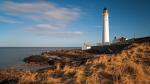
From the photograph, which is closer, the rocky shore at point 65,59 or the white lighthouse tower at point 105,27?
the rocky shore at point 65,59

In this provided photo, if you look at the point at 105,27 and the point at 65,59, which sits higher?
the point at 105,27

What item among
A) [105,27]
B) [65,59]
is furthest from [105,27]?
[65,59]

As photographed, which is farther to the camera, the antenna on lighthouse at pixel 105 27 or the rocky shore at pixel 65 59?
the antenna on lighthouse at pixel 105 27

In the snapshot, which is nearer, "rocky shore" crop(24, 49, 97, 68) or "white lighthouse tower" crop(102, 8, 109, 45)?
"rocky shore" crop(24, 49, 97, 68)

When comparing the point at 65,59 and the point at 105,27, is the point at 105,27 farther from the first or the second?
the point at 65,59

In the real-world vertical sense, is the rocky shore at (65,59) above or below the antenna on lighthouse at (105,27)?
below

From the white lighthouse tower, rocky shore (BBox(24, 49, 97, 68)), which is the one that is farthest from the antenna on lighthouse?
rocky shore (BBox(24, 49, 97, 68))

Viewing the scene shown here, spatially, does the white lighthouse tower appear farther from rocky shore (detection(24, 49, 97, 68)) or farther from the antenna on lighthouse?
rocky shore (detection(24, 49, 97, 68))

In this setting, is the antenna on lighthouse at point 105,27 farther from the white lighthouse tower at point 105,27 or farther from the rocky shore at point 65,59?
the rocky shore at point 65,59

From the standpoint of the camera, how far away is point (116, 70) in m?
10.6

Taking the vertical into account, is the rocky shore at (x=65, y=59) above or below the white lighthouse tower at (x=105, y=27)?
below

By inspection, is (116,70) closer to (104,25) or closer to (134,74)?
(134,74)

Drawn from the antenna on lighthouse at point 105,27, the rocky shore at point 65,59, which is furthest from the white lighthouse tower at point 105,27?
the rocky shore at point 65,59

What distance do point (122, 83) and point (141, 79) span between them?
1054 millimetres
